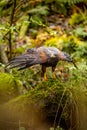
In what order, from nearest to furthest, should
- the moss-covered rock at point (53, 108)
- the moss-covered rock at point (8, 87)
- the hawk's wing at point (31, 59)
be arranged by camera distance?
the hawk's wing at point (31, 59), the moss-covered rock at point (53, 108), the moss-covered rock at point (8, 87)

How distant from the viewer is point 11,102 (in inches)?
156

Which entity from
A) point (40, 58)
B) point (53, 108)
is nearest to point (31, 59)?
point (40, 58)

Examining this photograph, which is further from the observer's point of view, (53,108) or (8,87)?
(8,87)

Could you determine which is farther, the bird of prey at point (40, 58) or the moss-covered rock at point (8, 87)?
the moss-covered rock at point (8, 87)

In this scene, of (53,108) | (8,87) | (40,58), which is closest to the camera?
(40,58)

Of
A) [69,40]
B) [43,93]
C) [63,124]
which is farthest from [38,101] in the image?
[69,40]

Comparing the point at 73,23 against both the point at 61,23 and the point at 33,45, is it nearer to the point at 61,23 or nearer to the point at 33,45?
the point at 61,23

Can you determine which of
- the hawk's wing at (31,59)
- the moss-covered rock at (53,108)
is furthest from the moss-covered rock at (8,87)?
the hawk's wing at (31,59)

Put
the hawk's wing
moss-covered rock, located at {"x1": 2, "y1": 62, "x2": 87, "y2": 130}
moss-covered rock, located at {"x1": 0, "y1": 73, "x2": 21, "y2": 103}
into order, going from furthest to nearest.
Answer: moss-covered rock, located at {"x1": 0, "y1": 73, "x2": 21, "y2": 103}, moss-covered rock, located at {"x1": 2, "y1": 62, "x2": 87, "y2": 130}, the hawk's wing

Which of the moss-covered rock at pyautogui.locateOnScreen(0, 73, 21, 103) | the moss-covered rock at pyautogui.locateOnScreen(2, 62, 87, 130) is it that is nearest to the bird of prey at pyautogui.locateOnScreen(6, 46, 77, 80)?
the moss-covered rock at pyautogui.locateOnScreen(2, 62, 87, 130)

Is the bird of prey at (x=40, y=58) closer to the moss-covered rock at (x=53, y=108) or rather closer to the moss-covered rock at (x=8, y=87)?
the moss-covered rock at (x=53, y=108)

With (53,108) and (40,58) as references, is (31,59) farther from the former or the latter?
(53,108)

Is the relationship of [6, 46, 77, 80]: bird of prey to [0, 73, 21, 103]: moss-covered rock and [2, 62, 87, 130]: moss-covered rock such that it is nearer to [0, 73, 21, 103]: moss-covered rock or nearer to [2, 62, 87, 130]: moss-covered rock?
[2, 62, 87, 130]: moss-covered rock

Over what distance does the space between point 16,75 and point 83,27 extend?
5.36 metres
